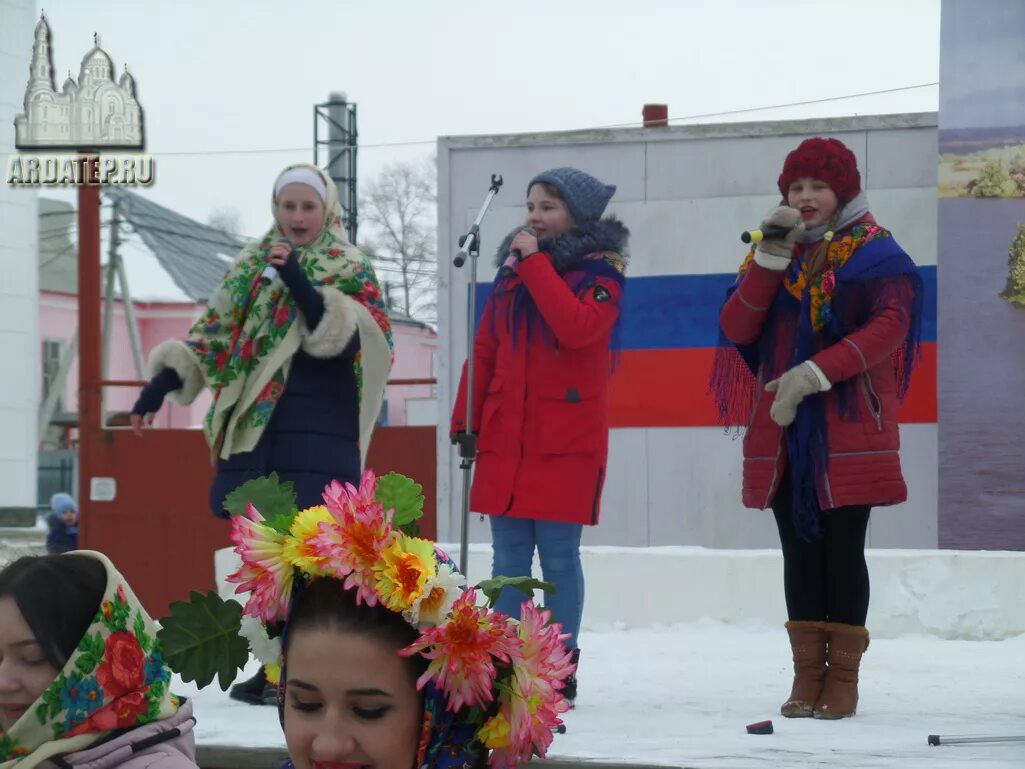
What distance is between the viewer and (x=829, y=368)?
413cm

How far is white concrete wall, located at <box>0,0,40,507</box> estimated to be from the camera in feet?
70.0

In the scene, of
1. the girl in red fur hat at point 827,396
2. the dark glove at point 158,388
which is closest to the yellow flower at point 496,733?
the girl in red fur hat at point 827,396

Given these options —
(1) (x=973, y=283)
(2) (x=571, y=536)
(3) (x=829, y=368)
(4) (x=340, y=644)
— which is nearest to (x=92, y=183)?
(1) (x=973, y=283)

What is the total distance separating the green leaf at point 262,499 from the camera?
77.8 inches

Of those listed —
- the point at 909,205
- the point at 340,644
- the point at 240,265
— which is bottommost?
the point at 340,644

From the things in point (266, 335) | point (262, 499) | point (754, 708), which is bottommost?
point (754, 708)

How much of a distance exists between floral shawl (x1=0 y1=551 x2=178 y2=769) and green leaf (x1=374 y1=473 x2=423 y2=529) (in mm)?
659

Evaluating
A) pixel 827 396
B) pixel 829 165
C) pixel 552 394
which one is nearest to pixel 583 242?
pixel 552 394

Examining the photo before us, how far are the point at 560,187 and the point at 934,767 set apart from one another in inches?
76.8

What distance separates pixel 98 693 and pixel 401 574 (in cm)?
85

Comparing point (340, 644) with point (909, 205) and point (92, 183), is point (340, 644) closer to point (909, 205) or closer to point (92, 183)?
point (909, 205)

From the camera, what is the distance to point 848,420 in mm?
4223

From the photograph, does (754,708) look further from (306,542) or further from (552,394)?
(306,542)

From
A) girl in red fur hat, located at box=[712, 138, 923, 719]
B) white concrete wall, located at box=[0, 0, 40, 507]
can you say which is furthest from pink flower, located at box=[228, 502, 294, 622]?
white concrete wall, located at box=[0, 0, 40, 507]
